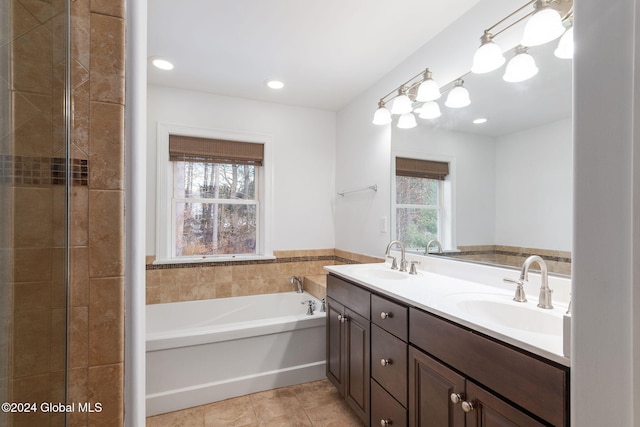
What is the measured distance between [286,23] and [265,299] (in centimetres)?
236

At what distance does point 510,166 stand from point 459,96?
545 mm

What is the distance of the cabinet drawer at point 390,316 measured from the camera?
4.28 ft

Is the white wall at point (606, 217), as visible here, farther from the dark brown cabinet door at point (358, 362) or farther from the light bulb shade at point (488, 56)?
the dark brown cabinet door at point (358, 362)

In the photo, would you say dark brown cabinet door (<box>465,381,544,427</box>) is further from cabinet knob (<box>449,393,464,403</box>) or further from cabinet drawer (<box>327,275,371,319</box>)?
cabinet drawer (<box>327,275,371,319</box>)

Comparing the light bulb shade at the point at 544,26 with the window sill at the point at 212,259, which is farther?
the window sill at the point at 212,259

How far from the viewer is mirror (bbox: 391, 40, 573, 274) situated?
4.15 ft

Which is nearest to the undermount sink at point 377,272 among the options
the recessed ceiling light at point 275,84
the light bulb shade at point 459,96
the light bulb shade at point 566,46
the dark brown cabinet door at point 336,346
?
the dark brown cabinet door at point 336,346

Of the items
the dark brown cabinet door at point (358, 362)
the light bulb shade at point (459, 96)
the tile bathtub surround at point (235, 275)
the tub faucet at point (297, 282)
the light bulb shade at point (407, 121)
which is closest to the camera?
the dark brown cabinet door at point (358, 362)

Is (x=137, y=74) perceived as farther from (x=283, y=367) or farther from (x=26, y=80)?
(x=283, y=367)

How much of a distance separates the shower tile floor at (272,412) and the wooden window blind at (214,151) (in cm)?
206

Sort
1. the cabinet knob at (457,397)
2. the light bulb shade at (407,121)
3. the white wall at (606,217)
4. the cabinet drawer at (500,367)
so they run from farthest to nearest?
the light bulb shade at (407,121) → the cabinet knob at (457,397) → the cabinet drawer at (500,367) → the white wall at (606,217)

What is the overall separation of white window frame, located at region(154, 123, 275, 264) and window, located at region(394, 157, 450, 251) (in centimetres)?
135

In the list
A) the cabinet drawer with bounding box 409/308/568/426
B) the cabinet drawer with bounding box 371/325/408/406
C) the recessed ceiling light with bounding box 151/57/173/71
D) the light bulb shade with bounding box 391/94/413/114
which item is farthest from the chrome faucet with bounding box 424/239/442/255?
the recessed ceiling light with bounding box 151/57/173/71

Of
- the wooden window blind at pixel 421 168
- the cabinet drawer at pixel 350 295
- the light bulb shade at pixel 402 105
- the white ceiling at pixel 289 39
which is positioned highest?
the white ceiling at pixel 289 39
